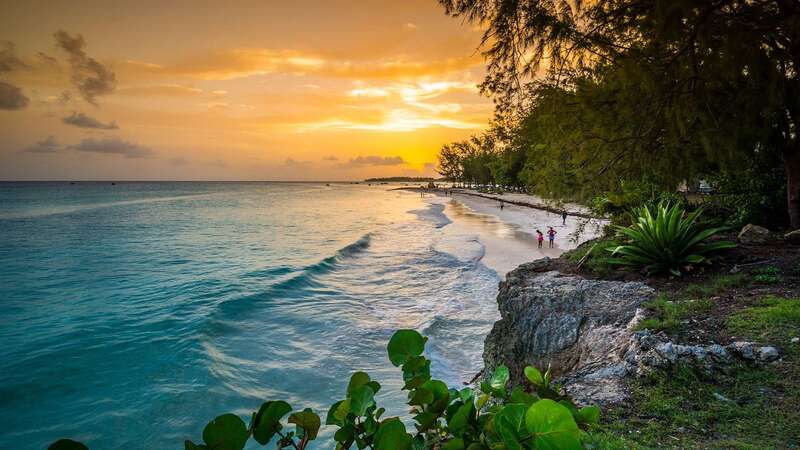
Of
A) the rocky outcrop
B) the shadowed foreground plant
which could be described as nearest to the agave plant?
the rocky outcrop

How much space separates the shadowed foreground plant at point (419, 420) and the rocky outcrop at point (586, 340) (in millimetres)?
2501

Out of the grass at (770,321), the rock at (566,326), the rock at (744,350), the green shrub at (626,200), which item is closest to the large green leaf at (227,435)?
Result: the rock at (566,326)

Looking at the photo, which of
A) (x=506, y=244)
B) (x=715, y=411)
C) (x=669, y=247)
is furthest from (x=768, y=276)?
(x=506, y=244)

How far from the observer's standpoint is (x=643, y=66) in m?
5.03

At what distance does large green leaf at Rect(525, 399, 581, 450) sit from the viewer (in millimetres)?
667

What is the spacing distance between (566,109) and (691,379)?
4.36 meters

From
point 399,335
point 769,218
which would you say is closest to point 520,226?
point 769,218

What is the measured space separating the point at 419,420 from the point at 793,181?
367 inches

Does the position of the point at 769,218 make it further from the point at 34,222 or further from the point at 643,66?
the point at 34,222

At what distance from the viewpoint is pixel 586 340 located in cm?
496

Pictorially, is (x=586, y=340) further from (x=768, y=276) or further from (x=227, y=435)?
(x=227, y=435)

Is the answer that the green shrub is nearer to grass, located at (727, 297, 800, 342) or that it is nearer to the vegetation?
the vegetation

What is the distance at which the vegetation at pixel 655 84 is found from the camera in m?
4.82

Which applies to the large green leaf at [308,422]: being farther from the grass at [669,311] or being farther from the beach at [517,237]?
the beach at [517,237]
